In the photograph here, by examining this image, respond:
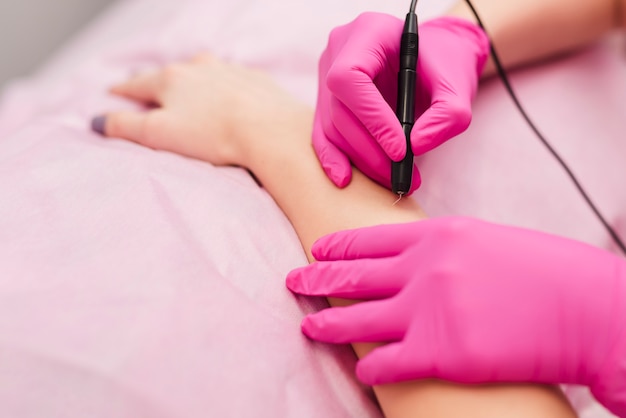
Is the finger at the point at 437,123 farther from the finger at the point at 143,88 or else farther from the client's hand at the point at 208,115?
the finger at the point at 143,88

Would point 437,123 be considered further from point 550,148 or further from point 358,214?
point 550,148

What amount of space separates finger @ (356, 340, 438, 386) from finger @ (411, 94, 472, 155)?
216 millimetres

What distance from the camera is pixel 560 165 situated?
0.83m

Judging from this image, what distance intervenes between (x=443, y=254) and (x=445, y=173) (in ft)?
0.91

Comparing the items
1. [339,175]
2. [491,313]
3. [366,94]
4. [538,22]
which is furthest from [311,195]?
[538,22]

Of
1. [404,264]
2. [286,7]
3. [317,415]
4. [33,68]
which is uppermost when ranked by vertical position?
[286,7]

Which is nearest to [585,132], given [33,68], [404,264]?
[404,264]

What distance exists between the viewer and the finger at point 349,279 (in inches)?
22.9

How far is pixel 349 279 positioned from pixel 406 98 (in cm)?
21

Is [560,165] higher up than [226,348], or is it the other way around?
[560,165]

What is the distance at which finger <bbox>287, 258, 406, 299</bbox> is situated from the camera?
1.91 feet

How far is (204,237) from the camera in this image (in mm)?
633

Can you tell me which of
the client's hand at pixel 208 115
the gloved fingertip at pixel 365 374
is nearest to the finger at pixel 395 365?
the gloved fingertip at pixel 365 374

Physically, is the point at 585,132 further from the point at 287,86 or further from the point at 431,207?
the point at 287,86
